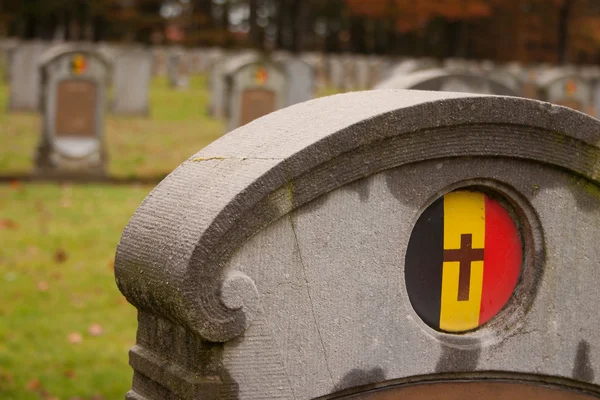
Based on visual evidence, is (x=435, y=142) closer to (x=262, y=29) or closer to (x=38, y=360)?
(x=38, y=360)

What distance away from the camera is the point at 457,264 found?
9.95ft

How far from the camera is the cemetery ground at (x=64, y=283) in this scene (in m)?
6.02

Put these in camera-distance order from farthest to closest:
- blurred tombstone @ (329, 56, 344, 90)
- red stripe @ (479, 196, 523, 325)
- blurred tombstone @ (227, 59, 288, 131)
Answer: blurred tombstone @ (329, 56, 344, 90), blurred tombstone @ (227, 59, 288, 131), red stripe @ (479, 196, 523, 325)

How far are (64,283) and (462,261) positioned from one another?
5.60m

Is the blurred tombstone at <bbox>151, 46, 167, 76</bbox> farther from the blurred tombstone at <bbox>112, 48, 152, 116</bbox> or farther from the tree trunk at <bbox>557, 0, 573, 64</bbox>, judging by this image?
the tree trunk at <bbox>557, 0, 573, 64</bbox>

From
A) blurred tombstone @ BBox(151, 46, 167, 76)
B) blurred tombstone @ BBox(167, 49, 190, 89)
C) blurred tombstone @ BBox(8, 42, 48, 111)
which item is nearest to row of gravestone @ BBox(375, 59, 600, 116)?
blurred tombstone @ BBox(8, 42, 48, 111)

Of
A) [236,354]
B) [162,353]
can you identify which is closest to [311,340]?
[236,354]

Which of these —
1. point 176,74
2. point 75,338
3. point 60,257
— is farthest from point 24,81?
point 75,338

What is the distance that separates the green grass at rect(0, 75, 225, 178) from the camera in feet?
47.5

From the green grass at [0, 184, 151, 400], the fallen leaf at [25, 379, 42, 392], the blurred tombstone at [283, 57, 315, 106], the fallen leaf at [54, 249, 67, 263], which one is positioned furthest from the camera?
the blurred tombstone at [283, 57, 315, 106]

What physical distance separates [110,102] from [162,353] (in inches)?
798

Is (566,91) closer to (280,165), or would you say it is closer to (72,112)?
(72,112)

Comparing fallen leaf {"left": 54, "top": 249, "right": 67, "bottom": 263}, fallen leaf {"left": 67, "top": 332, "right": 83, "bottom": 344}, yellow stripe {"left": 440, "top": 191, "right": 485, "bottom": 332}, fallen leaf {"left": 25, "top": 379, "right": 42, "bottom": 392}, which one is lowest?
fallen leaf {"left": 25, "top": 379, "right": 42, "bottom": 392}

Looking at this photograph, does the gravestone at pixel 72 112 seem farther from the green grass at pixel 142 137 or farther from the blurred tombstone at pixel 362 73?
the blurred tombstone at pixel 362 73
